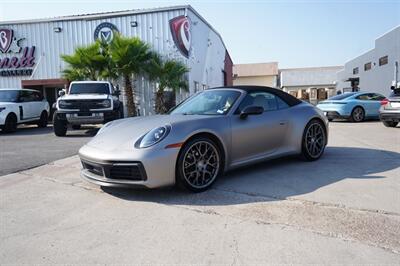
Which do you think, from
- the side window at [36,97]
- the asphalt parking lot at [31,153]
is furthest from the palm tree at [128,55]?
the asphalt parking lot at [31,153]

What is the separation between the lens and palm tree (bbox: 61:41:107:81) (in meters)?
17.5

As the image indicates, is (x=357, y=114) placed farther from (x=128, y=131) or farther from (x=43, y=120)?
(x=43, y=120)

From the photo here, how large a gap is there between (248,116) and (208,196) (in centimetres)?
138

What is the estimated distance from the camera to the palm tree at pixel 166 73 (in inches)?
691

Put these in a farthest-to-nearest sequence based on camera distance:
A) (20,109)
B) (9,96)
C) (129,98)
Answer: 1. (129,98)
2. (9,96)
3. (20,109)

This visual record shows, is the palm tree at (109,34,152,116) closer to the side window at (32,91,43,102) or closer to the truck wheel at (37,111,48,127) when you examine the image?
the side window at (32,91,43,102)

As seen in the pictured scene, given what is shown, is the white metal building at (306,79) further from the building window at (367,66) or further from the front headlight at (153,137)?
the front headlight at (153,137)

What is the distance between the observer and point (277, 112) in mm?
5797

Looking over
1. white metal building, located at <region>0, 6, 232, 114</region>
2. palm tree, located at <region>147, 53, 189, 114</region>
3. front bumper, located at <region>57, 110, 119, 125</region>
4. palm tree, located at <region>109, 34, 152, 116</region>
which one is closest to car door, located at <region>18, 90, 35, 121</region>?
front bumper, located at <region>57, 110, 119, 125</region>

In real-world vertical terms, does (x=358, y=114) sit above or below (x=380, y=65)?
below

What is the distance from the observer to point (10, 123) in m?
13.8

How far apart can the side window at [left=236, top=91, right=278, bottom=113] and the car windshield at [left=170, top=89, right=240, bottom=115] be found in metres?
0.15

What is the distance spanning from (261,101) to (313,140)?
1.29m

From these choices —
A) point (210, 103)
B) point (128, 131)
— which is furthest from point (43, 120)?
point (128, 131)
